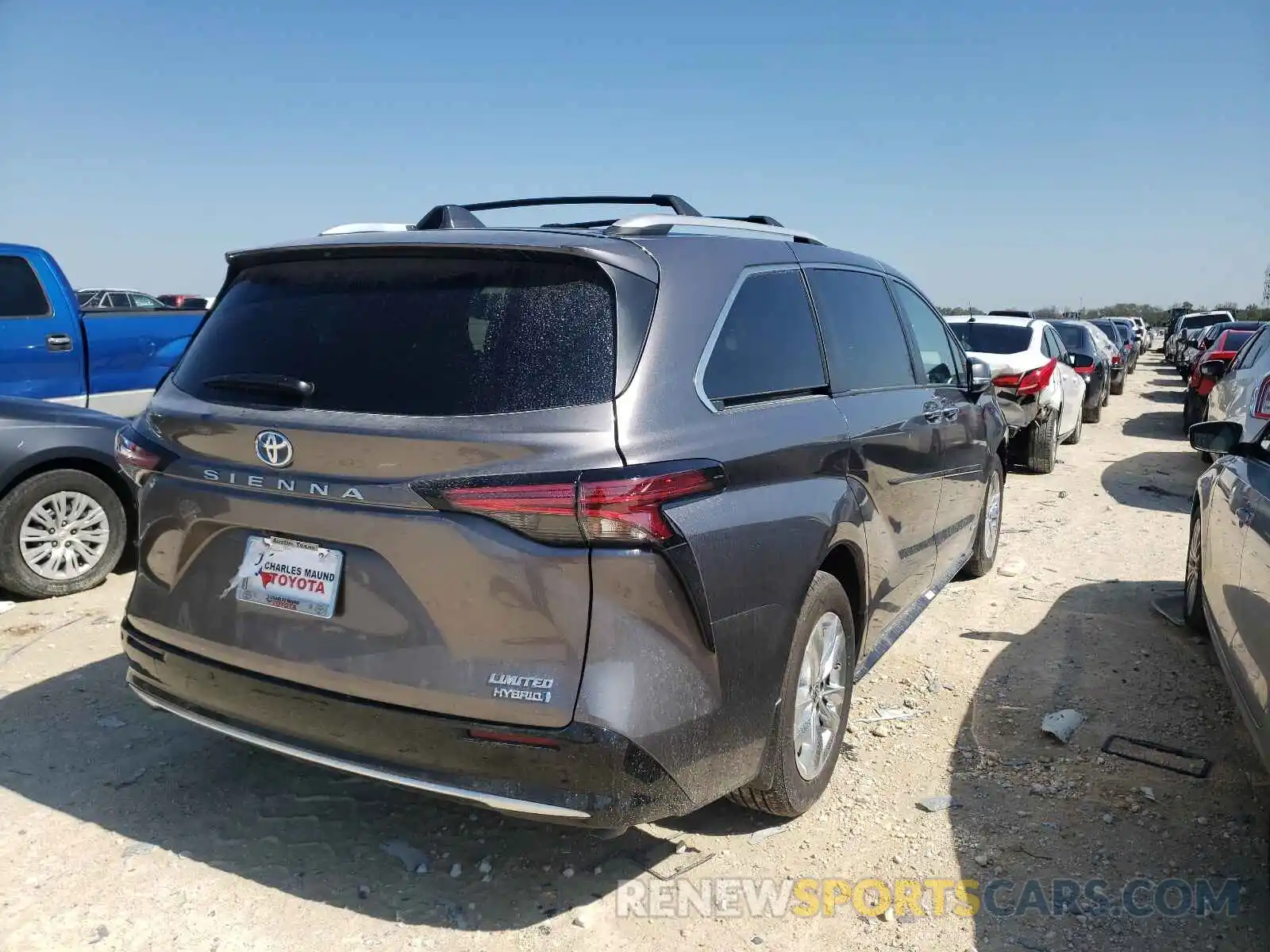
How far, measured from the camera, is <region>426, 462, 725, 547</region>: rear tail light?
239 cm

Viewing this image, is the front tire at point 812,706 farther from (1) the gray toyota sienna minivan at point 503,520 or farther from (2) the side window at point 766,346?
(2) the side window at point 766,346

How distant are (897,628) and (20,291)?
22.0 ft

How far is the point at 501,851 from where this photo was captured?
3.16 metres

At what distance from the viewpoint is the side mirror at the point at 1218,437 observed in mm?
4270

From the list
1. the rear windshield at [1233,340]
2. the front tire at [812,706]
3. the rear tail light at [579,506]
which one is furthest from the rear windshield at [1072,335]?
the rear tail light at [579,506]

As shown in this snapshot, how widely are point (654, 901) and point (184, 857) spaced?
1473mm

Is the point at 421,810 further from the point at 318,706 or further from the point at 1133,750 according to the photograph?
the point at 1133,750

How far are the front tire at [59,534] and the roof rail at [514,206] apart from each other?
3.26 m

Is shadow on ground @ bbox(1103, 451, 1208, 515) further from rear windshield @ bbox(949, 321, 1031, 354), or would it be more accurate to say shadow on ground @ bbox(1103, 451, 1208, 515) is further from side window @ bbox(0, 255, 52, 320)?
side window @ bbox(0, 255, 52, 320)

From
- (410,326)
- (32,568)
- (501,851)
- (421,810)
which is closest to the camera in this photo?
(410,326)

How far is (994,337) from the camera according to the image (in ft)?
36.1

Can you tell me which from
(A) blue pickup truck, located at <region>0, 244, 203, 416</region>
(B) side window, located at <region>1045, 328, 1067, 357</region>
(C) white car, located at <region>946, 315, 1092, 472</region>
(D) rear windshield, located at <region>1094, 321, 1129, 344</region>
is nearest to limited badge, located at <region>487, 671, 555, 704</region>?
(A) blue pickup truck, located at <region>0, 244, 203, 416</region>

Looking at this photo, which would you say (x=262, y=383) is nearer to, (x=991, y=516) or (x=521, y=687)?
(x=521, y=687)

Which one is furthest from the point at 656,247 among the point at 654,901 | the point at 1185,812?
the point at 1185,812
